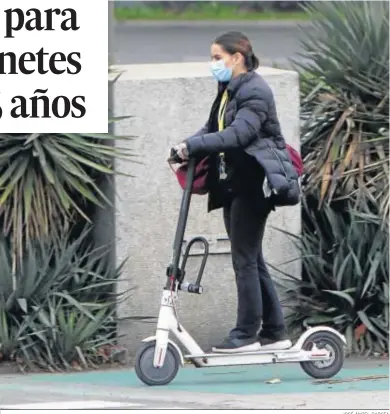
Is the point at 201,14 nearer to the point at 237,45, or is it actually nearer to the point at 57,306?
the point at 57,306

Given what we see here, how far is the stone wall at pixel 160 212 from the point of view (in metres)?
7.42

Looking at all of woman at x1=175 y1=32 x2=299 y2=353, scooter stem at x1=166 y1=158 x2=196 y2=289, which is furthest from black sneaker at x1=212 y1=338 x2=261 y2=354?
scooter stem at x1=166 y1=158 x2=196 y2=289

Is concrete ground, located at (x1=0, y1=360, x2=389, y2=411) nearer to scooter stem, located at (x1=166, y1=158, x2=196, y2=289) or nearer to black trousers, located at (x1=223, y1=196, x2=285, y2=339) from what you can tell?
black trousers, located at (x1=223, y1=196, x2=285, y2=339)

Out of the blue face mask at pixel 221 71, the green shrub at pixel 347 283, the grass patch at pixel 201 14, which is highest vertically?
the grass patch at pixel 201 14

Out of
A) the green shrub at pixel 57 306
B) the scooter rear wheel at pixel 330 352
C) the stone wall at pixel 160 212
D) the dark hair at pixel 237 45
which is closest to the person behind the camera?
the dark hair at pixel 237 45

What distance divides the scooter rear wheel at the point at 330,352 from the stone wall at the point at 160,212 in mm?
1018

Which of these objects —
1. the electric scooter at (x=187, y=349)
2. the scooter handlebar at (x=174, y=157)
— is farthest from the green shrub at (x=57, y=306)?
the scooter handlebar at (x=174, y=157)

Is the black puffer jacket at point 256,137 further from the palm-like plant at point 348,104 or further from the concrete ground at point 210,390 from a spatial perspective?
the palm-like plant at point 348,104

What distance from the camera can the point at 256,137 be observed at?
253 inches

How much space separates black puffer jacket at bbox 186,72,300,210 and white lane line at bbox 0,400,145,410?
1.27 metres

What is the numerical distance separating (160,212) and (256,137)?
A: 1.23 meters

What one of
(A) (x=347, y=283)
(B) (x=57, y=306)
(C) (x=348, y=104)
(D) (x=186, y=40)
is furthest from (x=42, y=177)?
(D) (x=186, y=40)

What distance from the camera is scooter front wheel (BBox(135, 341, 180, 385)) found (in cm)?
643

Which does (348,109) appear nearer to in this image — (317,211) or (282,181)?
(317,211)
